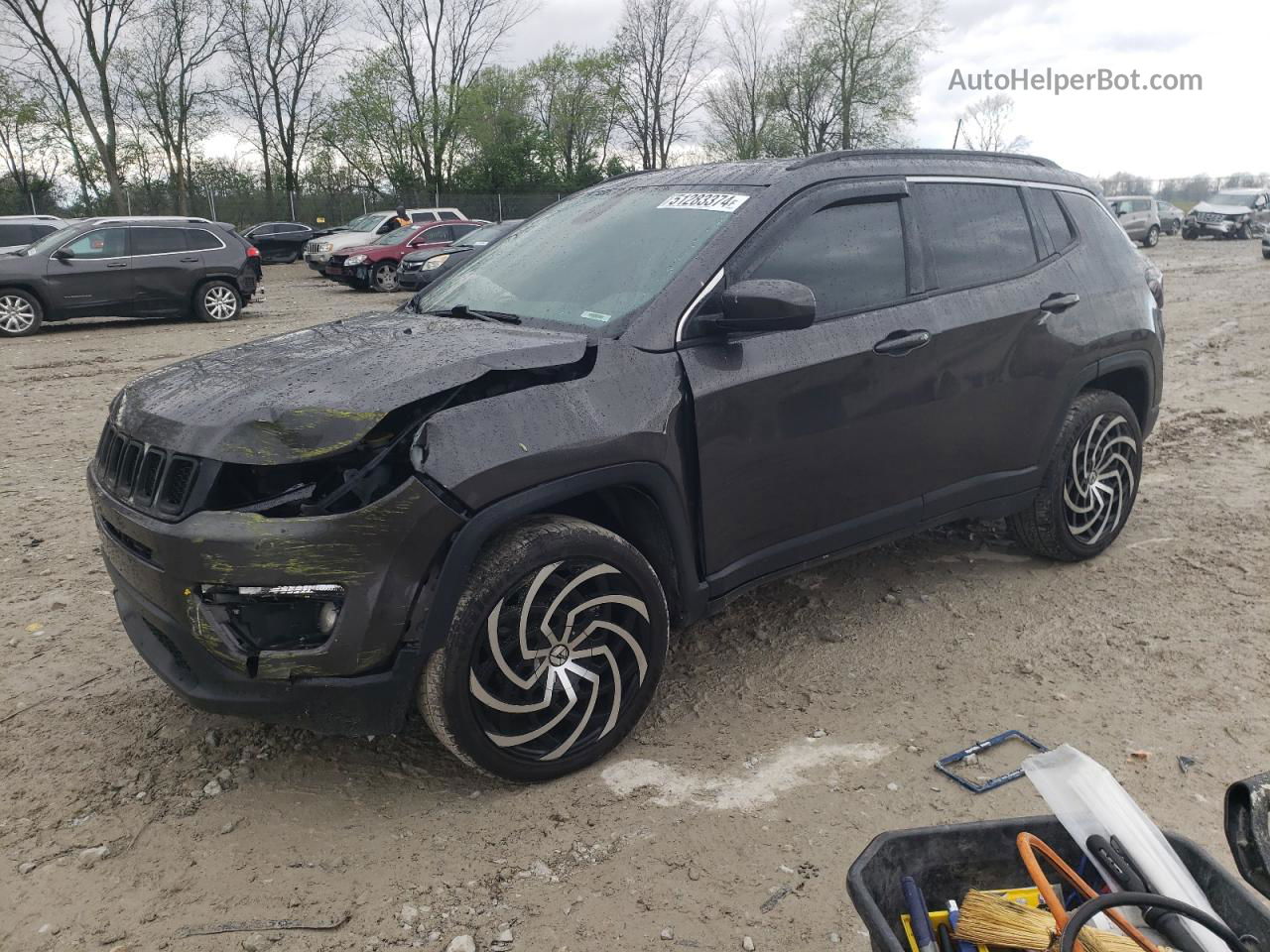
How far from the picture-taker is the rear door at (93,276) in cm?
1374

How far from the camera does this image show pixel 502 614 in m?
2.76

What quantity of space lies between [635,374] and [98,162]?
136 feet

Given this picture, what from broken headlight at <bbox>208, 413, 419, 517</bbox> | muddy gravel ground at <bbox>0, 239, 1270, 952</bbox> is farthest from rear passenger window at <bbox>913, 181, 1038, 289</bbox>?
broken headlight at <bbox>208, 413, 419, 517</bbox>

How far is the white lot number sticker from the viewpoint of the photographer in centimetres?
341

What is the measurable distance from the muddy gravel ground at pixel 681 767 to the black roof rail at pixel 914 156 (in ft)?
6.20

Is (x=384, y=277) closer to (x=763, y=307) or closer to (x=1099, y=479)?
(x=1099, y=479)

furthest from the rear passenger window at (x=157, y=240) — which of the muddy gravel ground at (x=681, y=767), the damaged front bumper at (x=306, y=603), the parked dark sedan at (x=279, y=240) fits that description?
the parked dark sedan at (x=279, y=240)

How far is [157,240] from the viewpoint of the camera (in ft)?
47.1

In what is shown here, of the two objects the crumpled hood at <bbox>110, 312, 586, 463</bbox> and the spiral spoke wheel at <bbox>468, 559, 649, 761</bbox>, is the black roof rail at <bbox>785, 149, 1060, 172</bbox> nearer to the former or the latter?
the crumpled hood at <bbox>110, 312, 586, 463</bbox>

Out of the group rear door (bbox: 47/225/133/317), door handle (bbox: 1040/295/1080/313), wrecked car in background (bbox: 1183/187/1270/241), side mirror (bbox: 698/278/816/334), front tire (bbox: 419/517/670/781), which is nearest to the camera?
front tire (bbox: 419/517/670/781)

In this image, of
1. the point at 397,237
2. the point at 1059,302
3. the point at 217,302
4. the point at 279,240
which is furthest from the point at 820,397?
the point at 279,240

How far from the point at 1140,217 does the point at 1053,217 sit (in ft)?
107

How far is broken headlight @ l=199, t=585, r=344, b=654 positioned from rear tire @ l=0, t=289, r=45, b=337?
13.7 m

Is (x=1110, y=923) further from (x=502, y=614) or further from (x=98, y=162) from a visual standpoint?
(x=98, y=162)
